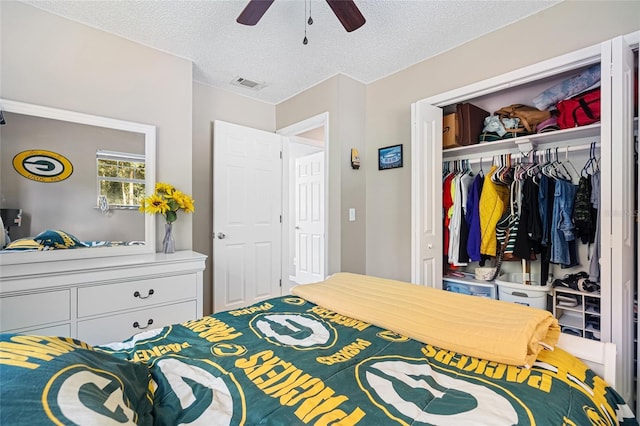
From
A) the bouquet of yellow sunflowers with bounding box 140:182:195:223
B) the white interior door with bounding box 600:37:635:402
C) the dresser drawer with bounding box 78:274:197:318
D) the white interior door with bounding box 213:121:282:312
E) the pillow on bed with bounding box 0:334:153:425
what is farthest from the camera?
the white interior door with bounding box 213:121:282:312

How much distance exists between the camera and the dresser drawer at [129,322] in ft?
6.13

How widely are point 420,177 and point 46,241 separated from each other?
2.73 m

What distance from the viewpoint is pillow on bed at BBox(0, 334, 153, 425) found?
0.50 meters

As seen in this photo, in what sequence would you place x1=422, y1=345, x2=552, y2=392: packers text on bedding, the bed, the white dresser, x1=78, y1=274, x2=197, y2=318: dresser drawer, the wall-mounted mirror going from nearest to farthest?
the bed
x1=422, y1=345, x2=552, y2=392: packers text on bedding
the white dresser
x1=78, y1=274, x2=197, y2=318: dresser drawer
the wall-mounted mirror

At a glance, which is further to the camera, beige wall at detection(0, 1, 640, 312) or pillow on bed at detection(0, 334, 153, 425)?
beige wall at detection(0, 1, 640, 312)

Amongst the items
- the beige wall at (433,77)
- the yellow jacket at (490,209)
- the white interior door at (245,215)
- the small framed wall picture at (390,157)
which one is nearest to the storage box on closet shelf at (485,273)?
the yellow jacket at (490,209)

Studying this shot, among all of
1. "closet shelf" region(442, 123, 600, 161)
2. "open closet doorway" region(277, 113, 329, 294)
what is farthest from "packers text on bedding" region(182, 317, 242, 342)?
"open closet doorway" region(277, 113, 329, 294)

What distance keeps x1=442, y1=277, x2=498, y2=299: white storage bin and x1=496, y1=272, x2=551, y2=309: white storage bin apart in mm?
70

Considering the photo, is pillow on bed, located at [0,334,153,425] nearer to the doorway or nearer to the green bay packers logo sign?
the green bay packers logo sign

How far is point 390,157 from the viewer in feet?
9.96

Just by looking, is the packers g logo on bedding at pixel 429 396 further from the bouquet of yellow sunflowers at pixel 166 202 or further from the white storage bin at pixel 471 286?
the bouquet of yellow sunflowers at pixel 166 202

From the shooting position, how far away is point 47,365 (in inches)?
23.6

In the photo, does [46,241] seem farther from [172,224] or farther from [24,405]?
[24,405]

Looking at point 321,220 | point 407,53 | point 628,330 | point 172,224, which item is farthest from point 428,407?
point 321,220
